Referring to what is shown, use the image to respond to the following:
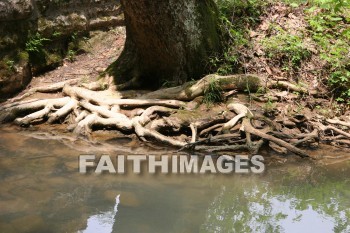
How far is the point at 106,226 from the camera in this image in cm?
324

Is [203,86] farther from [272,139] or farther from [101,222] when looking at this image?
[101,222]

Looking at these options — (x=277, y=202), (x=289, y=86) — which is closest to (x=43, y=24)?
(x=289, y=86)

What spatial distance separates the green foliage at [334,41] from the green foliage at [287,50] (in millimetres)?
275

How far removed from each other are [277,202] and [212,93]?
2.32 m

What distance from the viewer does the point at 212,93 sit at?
5852 mm

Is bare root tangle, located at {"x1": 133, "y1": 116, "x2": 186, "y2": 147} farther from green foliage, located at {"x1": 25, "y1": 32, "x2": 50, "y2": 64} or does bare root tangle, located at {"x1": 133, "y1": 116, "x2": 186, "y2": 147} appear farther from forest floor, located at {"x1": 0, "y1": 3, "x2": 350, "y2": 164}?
green foliage, located at {"x1": 25, "y1": 32, "x2": 50, "y2": 64}

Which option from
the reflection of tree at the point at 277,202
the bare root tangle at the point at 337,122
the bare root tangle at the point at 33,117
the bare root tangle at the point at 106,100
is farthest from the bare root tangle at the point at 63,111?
the bare root tangle at the point at 337,122

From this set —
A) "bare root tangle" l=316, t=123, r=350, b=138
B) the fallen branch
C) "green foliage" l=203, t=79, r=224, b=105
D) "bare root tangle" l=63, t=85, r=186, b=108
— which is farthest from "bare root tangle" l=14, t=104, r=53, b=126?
"bare root tangle" l=316, t=123, r=350, b=138

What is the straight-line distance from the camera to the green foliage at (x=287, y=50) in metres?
6.46

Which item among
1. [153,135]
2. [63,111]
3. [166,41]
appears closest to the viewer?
[153,135]

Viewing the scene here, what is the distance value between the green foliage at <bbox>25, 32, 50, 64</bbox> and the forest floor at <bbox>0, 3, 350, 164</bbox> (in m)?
0.64

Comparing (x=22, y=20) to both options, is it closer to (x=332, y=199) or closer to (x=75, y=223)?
(x=75, y=223)

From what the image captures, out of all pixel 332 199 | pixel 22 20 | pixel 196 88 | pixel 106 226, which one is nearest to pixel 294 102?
pixel 196 88

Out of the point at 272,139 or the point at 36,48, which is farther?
the point at 36,48
